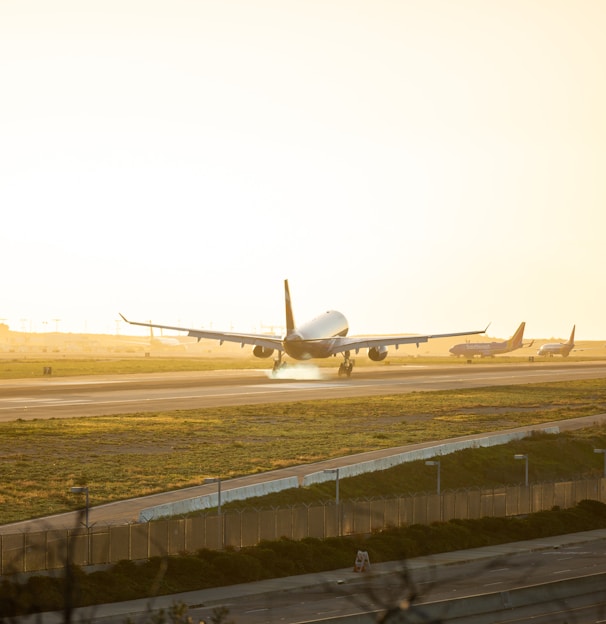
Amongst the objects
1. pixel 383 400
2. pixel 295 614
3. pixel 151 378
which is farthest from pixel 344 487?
pixel 151 378

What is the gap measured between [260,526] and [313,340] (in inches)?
3309

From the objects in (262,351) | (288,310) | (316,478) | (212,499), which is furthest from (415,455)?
(262,351)

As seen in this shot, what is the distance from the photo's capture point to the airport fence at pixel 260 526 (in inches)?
1592

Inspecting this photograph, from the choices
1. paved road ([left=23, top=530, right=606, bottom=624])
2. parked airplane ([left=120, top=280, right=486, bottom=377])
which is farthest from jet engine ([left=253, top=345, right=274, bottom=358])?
paved road ([left=23, top=530, right=606, bottom=624])

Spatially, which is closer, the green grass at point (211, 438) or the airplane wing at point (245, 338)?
the green grass at point (211, 438)

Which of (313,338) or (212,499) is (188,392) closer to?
(313,338)

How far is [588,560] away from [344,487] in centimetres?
1829

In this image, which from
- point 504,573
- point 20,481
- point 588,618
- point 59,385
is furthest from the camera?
point 59,385

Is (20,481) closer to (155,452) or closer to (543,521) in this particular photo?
(155,452)

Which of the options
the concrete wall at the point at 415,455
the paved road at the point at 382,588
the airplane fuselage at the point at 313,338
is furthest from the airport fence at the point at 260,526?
the airplane fuselage at the point at 313,338

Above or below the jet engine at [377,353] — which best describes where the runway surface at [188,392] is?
below

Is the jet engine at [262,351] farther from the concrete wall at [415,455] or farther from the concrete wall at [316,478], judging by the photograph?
the concrete wall at [316,478]

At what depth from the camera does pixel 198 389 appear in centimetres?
12244

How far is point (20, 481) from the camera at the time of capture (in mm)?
58094
